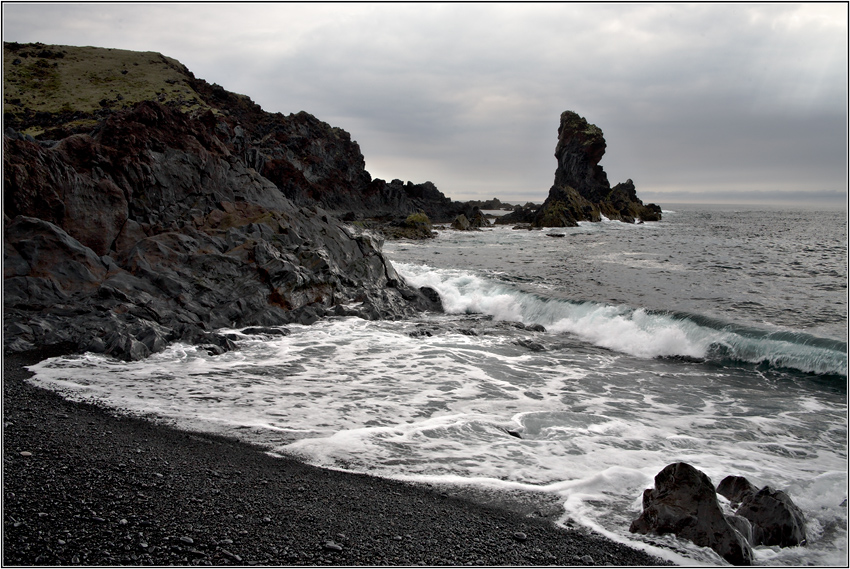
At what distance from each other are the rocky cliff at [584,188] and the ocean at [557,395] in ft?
203

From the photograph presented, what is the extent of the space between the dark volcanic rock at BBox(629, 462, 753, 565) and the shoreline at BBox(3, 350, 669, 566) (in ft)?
1.34

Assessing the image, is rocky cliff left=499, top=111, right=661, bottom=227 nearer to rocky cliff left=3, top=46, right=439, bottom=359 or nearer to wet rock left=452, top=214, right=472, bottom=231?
wet rock left=452, top=214, right=472, bottom=231

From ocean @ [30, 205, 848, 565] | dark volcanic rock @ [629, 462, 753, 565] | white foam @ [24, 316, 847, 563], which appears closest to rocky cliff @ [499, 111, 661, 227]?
ocean @ [30, 205, 848, 565]

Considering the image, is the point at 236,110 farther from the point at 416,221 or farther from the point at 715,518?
the point at 715,518

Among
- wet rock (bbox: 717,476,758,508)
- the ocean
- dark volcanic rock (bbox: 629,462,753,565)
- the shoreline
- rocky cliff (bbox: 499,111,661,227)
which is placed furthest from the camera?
rocky cliff (bbox: 499,111,661,227)

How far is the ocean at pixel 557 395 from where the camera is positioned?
6145mm

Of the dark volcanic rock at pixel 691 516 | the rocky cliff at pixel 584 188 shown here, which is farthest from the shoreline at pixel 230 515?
the rocky cliff at pixel 584 188

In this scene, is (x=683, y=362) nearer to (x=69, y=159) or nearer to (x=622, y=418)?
(x=622, y=418)

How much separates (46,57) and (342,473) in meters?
106

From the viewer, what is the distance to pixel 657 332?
44.3 feet

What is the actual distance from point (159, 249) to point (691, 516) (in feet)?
46.5

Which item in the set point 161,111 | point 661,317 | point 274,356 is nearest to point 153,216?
point 161,111

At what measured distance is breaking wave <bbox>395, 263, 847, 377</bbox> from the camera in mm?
11562

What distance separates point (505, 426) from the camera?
307 inches
